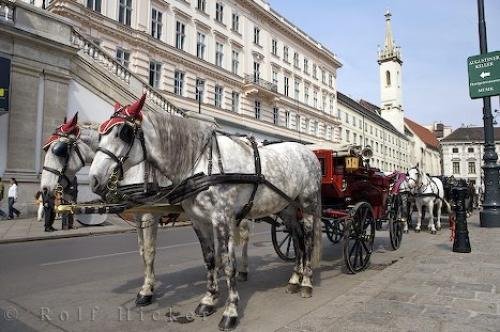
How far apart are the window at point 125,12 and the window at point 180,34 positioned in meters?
3.99

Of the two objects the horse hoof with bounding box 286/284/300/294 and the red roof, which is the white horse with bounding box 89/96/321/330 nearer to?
the horse hoof with bounding box 286/284/300/294

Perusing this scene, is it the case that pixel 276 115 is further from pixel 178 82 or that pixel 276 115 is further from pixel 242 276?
pixel 242 276

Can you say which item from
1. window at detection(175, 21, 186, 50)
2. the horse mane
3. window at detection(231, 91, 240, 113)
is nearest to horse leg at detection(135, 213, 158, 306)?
the horse mane

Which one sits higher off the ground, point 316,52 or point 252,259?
point 316,52

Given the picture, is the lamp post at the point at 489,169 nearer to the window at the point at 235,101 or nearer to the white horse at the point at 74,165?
the white horse at the point at 74,165

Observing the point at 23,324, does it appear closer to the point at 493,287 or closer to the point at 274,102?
the point at 493,287

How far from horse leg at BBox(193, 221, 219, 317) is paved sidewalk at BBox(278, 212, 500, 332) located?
1025 millimetres

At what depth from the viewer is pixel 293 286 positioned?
17.6 ft

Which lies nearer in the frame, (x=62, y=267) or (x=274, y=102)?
(x=62, y=267)

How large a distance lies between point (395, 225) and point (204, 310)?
A: 6.08 m

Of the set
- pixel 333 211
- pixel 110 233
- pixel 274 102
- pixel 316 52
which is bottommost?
pixel 110 233

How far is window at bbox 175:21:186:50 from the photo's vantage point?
28.9 m

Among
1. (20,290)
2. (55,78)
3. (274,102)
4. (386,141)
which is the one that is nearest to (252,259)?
(20,290)

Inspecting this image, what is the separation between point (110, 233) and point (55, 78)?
25.6 ft
